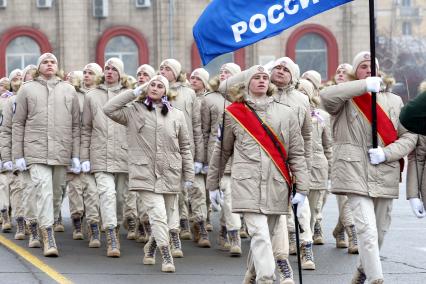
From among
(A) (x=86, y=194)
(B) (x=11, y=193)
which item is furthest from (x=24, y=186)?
(B) (x=11, y=193)

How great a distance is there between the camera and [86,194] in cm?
1436

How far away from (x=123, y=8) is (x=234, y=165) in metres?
41.1

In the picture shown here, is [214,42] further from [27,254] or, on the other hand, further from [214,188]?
[27,254]

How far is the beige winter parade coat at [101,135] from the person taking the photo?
45.3 feet

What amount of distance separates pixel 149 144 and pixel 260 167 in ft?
8.27

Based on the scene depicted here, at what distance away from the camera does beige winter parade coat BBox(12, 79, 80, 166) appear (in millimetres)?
13508

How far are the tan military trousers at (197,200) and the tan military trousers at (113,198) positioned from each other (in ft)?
2.10

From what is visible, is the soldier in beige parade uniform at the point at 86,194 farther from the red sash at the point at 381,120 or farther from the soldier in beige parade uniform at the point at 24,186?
the red sash at the point at 381,120

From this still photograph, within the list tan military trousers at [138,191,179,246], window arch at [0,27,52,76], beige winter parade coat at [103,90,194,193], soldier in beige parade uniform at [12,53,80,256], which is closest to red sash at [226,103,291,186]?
tan military trousers at [138,191,179,246]

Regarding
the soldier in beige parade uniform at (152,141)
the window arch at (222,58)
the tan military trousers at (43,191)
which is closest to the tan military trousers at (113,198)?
the tan military trousers at (43,191)

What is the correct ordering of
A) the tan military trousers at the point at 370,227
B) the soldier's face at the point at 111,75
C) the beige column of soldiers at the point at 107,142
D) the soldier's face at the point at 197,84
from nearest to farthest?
the tan military trousers at the point at 370,227, the beige column of soldiers at the point at 107,142, the soldier's face at the point at 111,75, the soldier's face at the point at 197,84

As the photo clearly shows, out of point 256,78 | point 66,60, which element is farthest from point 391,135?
point 66,60

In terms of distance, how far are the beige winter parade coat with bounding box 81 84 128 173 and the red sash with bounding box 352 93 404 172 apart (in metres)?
4.52

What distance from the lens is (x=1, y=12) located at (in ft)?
164
